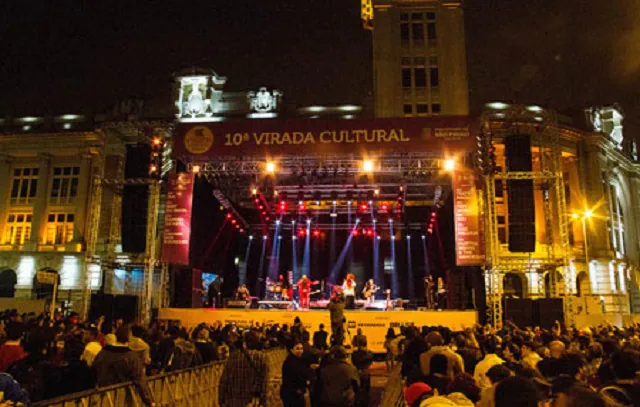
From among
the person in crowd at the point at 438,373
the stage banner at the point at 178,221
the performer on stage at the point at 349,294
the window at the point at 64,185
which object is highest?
the window at the point at 64,185

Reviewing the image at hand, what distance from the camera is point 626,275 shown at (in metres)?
39.6

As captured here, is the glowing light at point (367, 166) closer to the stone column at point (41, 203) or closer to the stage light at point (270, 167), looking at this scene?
the stage light at point (270, 167)

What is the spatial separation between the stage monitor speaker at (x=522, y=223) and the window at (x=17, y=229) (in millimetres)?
31252

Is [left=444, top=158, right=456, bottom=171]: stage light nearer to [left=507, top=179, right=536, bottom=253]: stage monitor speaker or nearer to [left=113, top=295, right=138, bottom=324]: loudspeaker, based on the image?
[left=507, top=179, right=536, bottom=253]: stage monitor speaker

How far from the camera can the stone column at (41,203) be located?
35.6 metres

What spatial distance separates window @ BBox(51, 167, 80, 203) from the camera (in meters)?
36.7

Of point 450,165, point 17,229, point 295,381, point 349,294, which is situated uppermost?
point 450,165

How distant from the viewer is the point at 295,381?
6.94m

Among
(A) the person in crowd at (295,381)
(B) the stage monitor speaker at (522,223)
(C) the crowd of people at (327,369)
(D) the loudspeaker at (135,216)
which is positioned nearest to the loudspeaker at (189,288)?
(D) the loudspeaker at (135,216)

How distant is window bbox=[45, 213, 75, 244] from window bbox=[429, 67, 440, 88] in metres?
26.8

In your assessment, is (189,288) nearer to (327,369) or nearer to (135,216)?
(135,216)

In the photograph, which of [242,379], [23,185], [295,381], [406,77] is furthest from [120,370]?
[23,185]

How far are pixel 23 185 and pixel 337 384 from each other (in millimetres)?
38342

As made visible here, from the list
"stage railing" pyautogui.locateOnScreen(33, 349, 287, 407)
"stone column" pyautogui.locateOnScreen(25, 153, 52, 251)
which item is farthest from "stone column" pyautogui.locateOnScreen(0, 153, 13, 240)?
"stage railing" pyautogui.locateOnScreen(33, 349, 287, 407)
